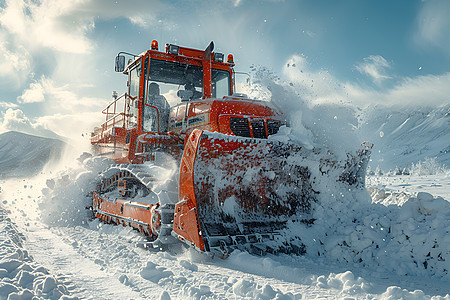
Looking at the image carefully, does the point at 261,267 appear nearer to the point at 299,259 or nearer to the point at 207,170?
the point at 299,259

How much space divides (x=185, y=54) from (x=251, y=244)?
12.8 ft

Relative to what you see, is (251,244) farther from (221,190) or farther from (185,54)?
(185,54)

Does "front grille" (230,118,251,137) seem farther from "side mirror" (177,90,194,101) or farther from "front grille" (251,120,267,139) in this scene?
"side mirror" (177,90,194,101)

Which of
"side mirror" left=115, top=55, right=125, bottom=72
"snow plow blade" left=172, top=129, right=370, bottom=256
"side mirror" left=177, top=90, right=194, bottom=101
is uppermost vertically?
"side mirror" left=115, top=55, right=125, bottom=72

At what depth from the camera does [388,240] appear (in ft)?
11.3

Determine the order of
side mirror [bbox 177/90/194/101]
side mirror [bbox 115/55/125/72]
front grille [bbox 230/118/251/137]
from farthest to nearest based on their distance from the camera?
1. side mirror [bbox 115/55/125/72]
2. side mirror [bbox 177/90/194/101]
3. front grille [bbox 230/118/251/137]

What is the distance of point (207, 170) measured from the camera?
3547 millimetres

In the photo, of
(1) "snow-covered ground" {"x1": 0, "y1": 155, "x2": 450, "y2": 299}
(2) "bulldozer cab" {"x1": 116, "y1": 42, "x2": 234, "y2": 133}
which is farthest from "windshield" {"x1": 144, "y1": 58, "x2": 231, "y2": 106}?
(1) "snow-covered ground" {"x1": 0, "y1": 155, "x2": 450, "y2": 299}

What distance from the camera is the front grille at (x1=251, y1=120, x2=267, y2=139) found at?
4176mm

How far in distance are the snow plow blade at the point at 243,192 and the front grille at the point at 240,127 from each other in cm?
49

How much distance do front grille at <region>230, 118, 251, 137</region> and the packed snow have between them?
54cm

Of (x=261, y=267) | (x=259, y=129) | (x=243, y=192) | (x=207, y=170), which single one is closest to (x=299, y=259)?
(x=261, y=267)

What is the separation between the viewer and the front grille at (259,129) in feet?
13.7

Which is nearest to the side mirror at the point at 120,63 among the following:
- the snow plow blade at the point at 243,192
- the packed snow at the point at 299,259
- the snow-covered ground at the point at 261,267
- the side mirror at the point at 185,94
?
the side mirror at the point at 185,94
